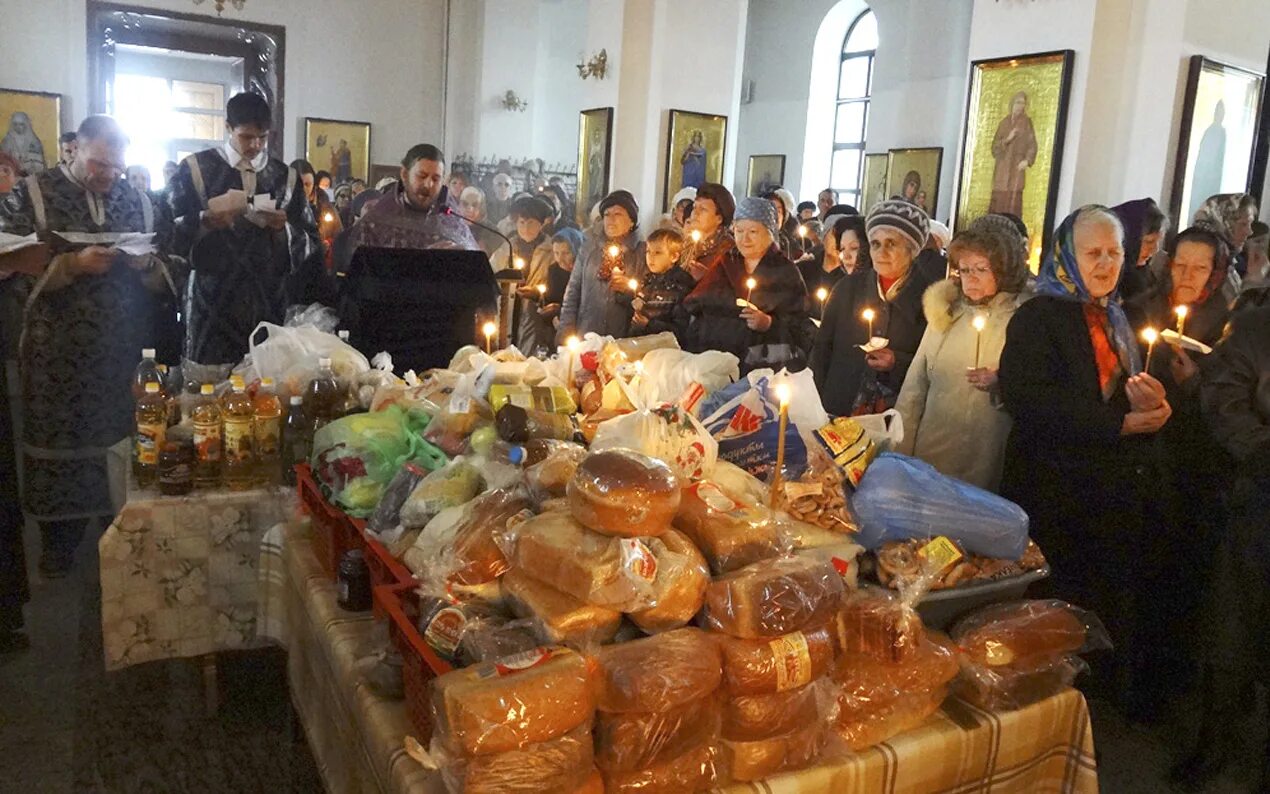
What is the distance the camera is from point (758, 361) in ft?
13.4

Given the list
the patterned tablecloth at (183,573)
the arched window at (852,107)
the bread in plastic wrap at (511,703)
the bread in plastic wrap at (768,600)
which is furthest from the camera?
the arched window at (852,107)

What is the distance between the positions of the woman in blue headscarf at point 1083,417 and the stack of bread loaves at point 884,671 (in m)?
1.13

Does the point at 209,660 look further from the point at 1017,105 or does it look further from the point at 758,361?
the point at 1017,105

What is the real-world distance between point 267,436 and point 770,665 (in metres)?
1.91

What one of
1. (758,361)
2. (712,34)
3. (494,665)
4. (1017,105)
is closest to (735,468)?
(494,665)

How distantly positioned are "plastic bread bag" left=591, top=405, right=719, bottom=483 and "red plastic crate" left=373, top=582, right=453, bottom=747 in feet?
1.62

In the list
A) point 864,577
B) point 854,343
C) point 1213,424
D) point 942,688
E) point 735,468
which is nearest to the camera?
point 942,688

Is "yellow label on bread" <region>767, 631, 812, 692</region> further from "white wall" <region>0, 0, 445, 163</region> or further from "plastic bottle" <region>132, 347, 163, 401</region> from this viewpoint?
"white wall" <region>0, 0, 445, 163</region>

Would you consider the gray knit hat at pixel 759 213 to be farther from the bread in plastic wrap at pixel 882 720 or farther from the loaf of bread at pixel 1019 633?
the bread in plastic wrap at pixel 882 720

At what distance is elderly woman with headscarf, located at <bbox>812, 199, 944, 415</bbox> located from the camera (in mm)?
3652

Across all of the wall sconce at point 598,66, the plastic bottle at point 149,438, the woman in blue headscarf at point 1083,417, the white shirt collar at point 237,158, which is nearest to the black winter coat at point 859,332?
the woman in blue headscarf at point 1083,417

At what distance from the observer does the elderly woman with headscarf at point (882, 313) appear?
365 centimetres

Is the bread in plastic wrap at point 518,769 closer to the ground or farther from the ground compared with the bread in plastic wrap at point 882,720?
farther from the ground

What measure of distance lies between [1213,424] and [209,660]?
2.96 metres
